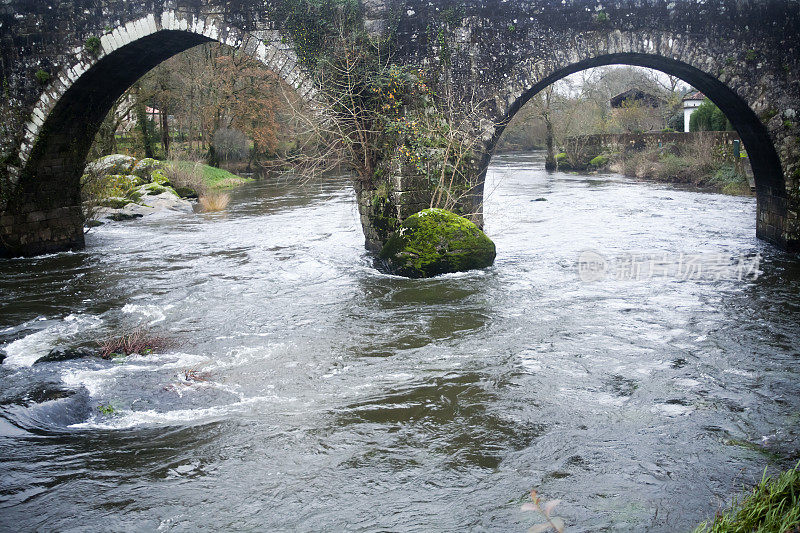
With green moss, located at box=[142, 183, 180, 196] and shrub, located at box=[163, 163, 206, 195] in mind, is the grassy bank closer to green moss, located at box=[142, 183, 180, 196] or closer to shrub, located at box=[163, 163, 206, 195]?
shrub, located at box=[163, 163, 206, 195]

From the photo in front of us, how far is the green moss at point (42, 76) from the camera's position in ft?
36.0

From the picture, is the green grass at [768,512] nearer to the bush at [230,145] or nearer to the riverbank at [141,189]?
the riverbank at [141,189]

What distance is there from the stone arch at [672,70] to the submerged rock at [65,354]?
6488 mm

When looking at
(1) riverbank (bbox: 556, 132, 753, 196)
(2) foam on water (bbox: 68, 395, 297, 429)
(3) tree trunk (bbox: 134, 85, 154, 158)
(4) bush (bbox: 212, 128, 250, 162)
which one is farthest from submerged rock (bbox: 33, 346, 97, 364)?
(4) bush (bbox: 212, 128, 250, 162)

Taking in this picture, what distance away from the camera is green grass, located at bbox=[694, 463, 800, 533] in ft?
9.17

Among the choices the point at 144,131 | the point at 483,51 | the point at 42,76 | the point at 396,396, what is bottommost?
the point at 396,396

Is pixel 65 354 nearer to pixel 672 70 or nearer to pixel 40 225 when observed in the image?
pixel 40 225

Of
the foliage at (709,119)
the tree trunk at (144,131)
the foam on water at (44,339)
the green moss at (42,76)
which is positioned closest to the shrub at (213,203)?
the tree trunk at (144,131)

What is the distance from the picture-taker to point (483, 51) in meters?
10.1

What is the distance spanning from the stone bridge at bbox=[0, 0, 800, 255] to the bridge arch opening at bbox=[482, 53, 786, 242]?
0.03m

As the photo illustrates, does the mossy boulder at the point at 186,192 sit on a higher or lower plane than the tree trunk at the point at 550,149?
lower

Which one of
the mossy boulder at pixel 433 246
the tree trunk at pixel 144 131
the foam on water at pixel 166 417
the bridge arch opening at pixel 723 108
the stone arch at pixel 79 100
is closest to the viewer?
the foam on water at pixel 166 417

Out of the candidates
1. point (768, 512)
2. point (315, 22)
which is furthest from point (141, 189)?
point (768, 512)

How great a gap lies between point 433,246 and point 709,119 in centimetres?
1897
